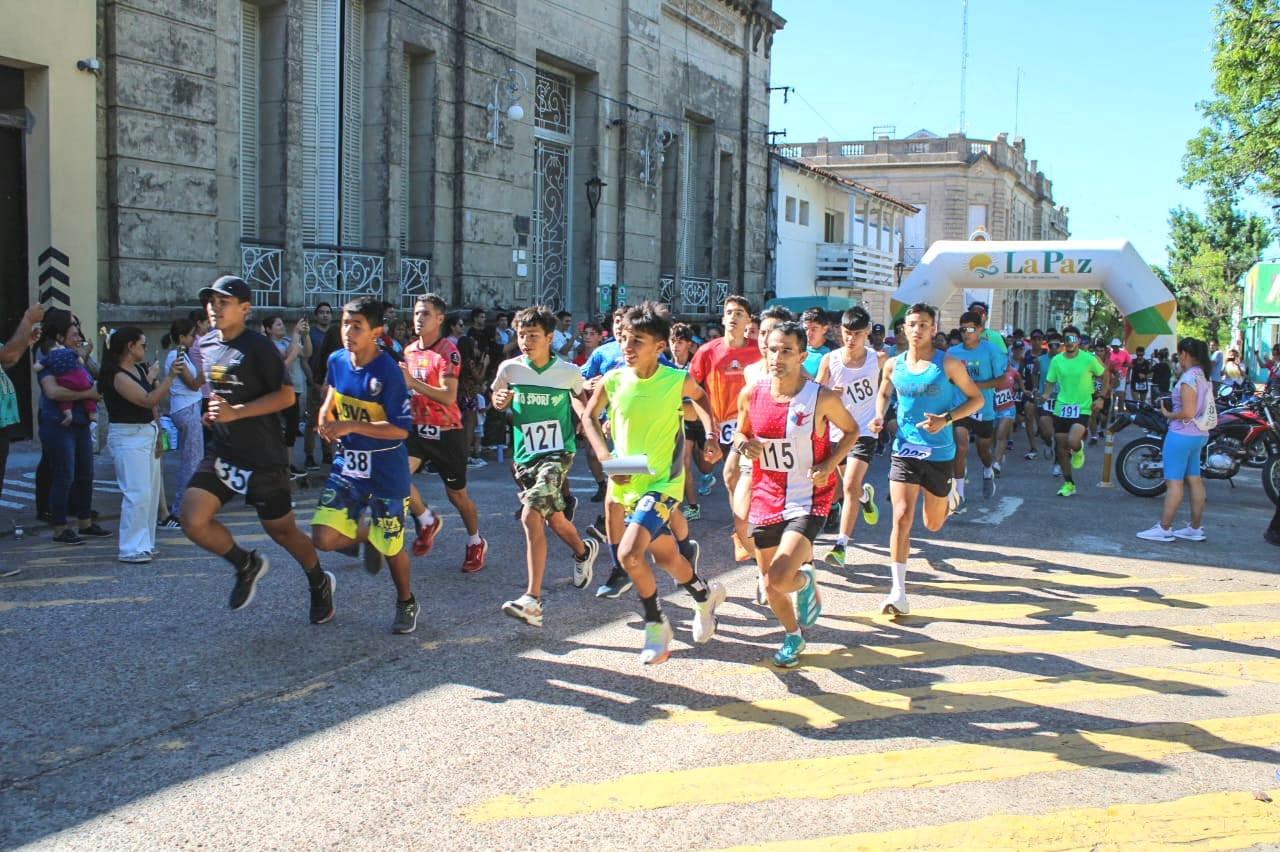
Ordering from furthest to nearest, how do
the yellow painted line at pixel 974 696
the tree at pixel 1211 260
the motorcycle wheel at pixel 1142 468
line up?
the tree at pixel 1211 260 < the motorcycle wheel at pixel 1142 468 < the yellow painted line at pixel 974 696

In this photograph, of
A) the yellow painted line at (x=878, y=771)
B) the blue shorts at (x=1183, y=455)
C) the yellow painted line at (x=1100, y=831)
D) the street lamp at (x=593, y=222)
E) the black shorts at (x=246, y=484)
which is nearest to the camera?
the yellow painted line at (x=1100, y=831)

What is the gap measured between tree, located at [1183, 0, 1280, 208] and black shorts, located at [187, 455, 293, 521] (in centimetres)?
2160

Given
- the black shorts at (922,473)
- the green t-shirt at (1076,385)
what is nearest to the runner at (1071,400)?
the green t-shirt at (1076,385)

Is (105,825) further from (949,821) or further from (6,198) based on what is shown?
(6,198)

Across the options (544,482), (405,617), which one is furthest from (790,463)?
(405,617)

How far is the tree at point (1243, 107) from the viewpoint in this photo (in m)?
21.4

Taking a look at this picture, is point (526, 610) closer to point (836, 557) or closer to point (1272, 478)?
point (836, 557)

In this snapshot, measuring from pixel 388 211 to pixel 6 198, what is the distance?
5.92 m

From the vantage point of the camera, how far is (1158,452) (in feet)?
41.8

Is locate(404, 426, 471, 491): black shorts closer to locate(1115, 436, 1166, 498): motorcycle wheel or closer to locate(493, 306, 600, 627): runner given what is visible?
locate(493, 306, 600, 627): runner

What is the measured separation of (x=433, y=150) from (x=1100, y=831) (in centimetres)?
1662

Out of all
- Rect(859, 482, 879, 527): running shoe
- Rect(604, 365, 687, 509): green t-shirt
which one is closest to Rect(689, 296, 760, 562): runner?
Rect(859, 482, 879, 527): running shoe

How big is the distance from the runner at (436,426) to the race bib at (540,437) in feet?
2.55

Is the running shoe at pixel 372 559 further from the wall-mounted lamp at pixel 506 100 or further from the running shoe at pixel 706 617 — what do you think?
the wall-mounted lamp at pixel 506 100
